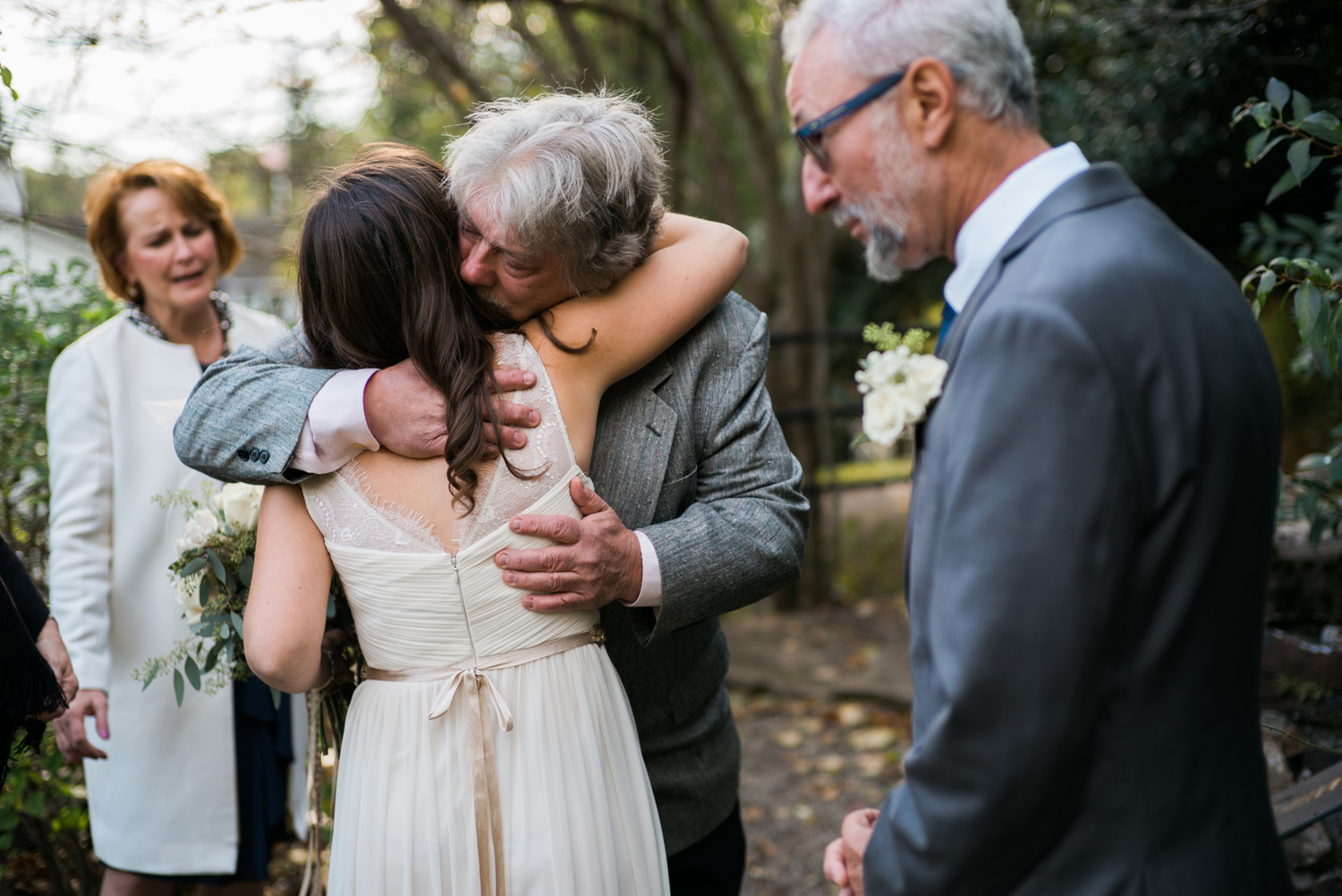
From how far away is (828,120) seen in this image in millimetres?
1217

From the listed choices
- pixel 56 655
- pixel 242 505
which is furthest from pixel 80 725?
pixel 242 505

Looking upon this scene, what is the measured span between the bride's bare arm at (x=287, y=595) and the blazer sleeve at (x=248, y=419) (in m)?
0.07

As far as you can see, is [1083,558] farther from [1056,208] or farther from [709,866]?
[709,866]

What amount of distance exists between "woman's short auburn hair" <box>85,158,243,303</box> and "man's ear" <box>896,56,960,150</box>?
2.41 meters

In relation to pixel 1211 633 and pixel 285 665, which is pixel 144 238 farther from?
pixel 1211 633

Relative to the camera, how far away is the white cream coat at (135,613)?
249 centimetres

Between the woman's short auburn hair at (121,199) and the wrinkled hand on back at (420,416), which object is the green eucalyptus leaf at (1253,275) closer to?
the wrinkled hand on back at (420,416)

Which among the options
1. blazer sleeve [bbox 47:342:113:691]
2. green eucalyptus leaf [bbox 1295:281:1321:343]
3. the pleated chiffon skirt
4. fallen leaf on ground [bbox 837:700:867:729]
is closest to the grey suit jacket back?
the pleated chiffon skirt

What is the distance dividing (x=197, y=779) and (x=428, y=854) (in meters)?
1.33

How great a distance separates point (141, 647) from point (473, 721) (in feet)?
4.84

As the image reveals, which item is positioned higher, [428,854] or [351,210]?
[351,210]

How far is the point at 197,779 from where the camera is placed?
2537 mm

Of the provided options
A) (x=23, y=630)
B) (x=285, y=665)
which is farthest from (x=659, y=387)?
(x=23, y=630)

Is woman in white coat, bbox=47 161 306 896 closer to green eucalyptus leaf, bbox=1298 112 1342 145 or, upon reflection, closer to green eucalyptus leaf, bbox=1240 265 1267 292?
green eucalyptus leaf, bbox=1240 265 1267 292
